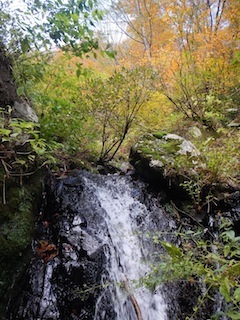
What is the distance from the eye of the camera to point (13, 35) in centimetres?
274

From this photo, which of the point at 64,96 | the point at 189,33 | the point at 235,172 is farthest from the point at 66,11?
the point at 189,33

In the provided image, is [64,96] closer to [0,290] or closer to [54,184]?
[54,184]

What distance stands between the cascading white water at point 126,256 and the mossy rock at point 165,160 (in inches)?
20.5

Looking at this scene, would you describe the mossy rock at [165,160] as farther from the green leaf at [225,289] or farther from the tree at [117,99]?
the green leaf at [225,289]

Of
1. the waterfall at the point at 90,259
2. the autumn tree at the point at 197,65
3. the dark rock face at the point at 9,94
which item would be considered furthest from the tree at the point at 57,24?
the autumn tree at the point at 197,65

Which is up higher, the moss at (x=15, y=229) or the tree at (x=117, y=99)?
the tree at (x=117, y=99)

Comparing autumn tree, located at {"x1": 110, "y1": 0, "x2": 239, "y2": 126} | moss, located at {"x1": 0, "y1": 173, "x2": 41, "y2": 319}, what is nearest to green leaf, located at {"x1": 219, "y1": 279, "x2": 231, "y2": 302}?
moss, located at {"x1": 0, "y1": 173, "x2": 41, "y2": 319}

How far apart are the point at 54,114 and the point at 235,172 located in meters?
3.11

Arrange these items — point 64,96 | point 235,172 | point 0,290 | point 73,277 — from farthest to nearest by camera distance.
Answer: point 64,96 → point 235,172 → point 73,277 → point 0,290

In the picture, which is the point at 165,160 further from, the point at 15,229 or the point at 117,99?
the point at 15,229

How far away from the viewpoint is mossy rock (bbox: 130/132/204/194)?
3.78 meters

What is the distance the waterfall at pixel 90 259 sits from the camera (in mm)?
2260

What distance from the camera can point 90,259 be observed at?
2.64 meters

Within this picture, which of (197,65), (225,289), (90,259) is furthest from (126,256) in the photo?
(197,65)
